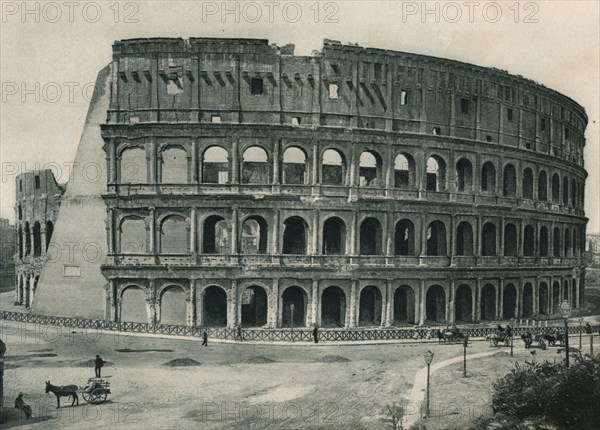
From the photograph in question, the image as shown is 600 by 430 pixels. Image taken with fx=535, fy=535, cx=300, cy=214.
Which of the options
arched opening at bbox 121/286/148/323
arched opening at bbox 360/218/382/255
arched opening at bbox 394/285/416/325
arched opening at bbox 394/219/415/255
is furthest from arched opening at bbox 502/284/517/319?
arched opening at bbox 121/286/148/323

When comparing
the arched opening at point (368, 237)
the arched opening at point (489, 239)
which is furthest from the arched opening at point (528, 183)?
the arched opening at point (368, 237)

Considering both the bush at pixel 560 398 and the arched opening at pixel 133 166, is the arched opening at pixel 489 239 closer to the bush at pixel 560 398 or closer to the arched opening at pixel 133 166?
the bush at pixel 560 398

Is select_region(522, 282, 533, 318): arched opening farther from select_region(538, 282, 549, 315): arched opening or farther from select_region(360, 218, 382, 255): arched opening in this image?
select_region(360, 218, 382, 255): arched opening

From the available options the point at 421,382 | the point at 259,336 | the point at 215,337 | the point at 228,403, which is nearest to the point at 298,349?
the point at 259,336

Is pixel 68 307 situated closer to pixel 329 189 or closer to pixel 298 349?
pixel 298 349

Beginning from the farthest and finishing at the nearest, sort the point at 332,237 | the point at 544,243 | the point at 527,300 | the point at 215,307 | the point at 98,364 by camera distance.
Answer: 1. the point at 544,243
2. the point at 527,300
3. the point at 332,237
4. the point at 215,307
5. the point at 98,364

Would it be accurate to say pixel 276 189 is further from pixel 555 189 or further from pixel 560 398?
pixel 555 189

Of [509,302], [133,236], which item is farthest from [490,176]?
[133,236]
